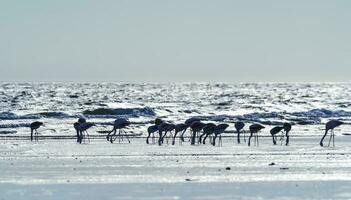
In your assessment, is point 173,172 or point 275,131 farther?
point 275,131

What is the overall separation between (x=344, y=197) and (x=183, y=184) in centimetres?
320

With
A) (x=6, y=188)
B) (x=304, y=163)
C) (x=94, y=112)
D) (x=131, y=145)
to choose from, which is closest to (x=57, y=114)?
(x=94, y=112)

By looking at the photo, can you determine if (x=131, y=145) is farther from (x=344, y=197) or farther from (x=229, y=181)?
(x=344, y=197)

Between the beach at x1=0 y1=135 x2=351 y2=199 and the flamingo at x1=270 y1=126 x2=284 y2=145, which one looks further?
the flamingo at x1=270 y1=126 x2=284 y2=145

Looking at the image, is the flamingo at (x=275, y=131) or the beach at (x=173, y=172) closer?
the beach at (x=173, y=172)

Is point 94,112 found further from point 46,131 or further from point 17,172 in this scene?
point 17,172

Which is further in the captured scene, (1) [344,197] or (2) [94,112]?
(2) [94,112]

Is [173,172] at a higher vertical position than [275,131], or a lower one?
lower

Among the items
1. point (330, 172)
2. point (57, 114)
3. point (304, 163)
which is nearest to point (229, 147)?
point (304, 163)

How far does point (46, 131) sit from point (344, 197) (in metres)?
21.4

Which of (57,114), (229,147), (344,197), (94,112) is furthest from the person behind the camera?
(94,112)

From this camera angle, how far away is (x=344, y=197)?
14.1 meters

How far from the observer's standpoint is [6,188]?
15.0m

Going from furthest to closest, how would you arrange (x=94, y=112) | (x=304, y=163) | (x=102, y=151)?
1. (x=94, y=112)
2. (x=102, y=151)
3. (x=304, y=163)
